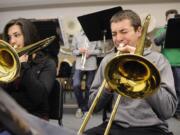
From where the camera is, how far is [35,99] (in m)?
1.76

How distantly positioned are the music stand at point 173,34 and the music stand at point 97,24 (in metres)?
0.60

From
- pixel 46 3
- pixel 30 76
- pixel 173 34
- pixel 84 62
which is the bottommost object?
pixel 84 62

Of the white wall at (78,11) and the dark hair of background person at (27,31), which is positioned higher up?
the dark hair of background person at (27,31)

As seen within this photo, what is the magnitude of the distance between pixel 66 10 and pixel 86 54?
2312 millimetres

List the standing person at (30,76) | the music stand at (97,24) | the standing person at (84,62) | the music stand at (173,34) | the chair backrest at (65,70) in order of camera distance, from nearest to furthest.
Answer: the standing person at (30,76)
the music stand at (173,34)
the music stand at (97,24)
the standing person at (84,62)
the chair backrest at (65,70)

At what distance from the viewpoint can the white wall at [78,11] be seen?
5.96 m

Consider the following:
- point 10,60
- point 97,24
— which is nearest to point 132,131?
point 10,60

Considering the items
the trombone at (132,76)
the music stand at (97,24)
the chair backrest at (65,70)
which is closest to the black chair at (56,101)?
the trombone at (132,76)

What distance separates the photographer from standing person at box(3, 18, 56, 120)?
5.78 feet

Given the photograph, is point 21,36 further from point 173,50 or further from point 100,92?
point 173,50

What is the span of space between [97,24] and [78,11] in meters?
2.81

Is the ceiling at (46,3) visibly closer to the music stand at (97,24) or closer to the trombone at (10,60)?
the music stand at (97,24)

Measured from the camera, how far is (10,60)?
177cm

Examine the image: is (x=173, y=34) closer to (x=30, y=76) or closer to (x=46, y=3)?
(x=30, y=76)
